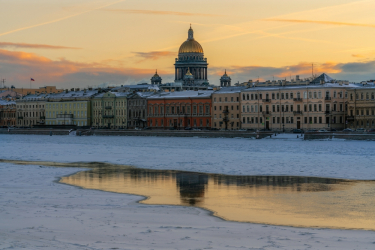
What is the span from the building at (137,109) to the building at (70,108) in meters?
9.70

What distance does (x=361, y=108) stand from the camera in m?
77.9

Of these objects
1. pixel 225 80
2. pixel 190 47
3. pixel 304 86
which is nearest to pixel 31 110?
pixel 190 47

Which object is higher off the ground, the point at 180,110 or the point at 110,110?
the point at 110,110

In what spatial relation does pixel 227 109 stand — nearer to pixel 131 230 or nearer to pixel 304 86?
pixel 304 86

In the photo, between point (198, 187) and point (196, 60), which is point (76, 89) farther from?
point (198, 187)

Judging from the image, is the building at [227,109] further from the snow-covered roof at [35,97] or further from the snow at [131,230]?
the snow at [131,230]

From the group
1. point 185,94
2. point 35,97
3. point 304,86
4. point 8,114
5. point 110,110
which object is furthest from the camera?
point 8,114

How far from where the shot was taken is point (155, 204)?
17641mm

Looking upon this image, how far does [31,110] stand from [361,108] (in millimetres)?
63350

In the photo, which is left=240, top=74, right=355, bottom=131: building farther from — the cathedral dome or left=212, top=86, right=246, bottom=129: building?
the cathedral dome

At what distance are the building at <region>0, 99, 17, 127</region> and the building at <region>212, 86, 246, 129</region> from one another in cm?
4953

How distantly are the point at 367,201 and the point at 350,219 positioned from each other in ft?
9.89

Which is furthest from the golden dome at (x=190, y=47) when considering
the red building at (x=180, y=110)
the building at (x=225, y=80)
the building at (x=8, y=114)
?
the red building at (x=180, y=110)

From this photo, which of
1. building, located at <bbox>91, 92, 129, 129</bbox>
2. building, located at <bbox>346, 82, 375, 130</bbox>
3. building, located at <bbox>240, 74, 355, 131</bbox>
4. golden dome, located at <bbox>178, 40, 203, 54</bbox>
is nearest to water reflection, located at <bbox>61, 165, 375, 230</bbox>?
building, located at <bbox>346, 82, 375, 130</bbox>
